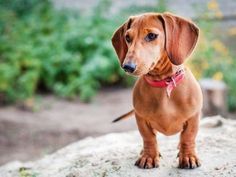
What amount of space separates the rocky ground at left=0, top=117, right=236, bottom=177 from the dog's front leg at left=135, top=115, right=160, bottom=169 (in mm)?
41

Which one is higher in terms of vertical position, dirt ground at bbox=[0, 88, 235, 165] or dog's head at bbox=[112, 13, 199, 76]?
dog's head at bbox=[112, 13, 199, 76]

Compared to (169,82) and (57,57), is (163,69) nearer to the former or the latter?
(169,82)

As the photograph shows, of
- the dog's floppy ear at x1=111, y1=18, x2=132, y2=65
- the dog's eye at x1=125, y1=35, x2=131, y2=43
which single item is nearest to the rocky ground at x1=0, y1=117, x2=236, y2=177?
the dog's floppy ear at x1=111, y1=18, x2=132, y2=65

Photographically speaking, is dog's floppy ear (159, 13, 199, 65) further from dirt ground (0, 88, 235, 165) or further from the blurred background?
the blurred background

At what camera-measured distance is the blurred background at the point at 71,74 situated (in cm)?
684

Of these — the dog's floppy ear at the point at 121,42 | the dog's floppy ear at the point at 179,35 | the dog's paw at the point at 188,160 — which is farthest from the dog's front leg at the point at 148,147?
the dog's floppy ear at the point at 179,35

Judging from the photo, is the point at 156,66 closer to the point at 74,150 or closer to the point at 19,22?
the point at 74,150

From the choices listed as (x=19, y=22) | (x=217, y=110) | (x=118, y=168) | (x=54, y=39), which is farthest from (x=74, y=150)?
(x=19, y=22)

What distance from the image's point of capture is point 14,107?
300 inches

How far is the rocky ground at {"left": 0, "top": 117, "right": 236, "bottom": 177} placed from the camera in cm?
327

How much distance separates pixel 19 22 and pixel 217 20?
3120 mm

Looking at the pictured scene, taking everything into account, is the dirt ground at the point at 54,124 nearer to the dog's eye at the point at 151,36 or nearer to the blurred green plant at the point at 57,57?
the blurred green plant at the point at 57,57

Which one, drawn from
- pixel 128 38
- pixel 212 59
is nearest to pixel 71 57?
pixel 212 59

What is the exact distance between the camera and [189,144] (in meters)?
3.15
